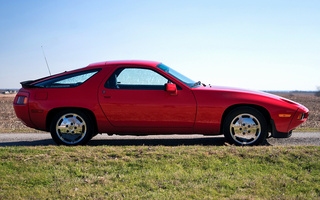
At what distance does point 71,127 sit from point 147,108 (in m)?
1.48

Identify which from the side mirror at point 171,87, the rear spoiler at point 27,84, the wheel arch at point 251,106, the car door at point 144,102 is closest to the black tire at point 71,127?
the car door at point 144,102

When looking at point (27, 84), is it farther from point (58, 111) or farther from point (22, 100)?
point (58, 111)

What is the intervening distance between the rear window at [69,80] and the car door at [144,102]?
39 cm

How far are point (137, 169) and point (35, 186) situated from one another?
4.42 ft

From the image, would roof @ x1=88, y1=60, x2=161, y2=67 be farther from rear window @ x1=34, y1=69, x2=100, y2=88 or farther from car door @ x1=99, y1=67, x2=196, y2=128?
rear window @ x1=34, y1=69, x2=100, y2=88

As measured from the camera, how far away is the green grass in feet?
11.6

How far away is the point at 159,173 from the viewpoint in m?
4.09

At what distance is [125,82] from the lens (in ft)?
18.9

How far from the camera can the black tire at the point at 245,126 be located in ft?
18.1

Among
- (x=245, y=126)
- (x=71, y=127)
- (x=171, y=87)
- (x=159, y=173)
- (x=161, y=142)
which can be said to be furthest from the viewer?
(x=161, y=142)

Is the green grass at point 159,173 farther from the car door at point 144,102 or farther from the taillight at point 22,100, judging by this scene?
the taillight at point 22,100

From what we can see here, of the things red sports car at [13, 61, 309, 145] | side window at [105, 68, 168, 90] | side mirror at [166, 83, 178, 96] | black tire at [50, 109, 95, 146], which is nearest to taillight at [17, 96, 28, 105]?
red sports car at [13, 61, 309, 145]

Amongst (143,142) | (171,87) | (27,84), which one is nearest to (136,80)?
(171,87)

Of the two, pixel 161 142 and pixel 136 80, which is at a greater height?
pixel 136 80
